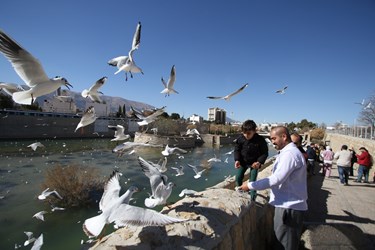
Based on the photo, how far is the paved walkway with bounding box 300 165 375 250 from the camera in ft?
10.9

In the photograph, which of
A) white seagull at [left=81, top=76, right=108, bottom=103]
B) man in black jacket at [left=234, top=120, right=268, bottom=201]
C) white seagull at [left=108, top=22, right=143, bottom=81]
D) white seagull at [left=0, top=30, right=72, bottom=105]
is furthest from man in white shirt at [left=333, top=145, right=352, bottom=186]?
white seagull at [left=0, top=30, right=72, bottom=105]

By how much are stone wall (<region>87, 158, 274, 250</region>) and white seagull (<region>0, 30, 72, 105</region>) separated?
2.28 metres

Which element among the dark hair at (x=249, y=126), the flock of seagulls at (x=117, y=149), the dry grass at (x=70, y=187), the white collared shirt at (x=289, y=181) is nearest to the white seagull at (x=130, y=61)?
the flock of seagulls at (x=117, y=149)

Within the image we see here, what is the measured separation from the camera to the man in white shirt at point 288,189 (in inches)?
88.4

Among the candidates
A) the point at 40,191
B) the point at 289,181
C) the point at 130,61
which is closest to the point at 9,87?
the point at 130,61

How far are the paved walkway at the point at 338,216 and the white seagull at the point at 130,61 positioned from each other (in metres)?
3.74

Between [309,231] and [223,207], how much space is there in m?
1.58

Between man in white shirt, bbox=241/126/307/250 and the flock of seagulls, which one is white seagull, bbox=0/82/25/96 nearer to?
the flock of seagulls

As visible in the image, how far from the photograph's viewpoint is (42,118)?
34.5m

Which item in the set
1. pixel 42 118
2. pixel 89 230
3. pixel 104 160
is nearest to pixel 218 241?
pixel 89 230

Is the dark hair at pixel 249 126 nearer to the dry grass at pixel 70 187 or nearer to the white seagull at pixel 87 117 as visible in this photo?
the white seagull at pixel 87 117

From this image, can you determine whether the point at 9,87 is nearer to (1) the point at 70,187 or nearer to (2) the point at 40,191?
(1) the point at 70,187

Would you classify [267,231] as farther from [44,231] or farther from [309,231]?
[44,231]

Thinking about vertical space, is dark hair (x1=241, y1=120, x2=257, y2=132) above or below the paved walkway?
above
